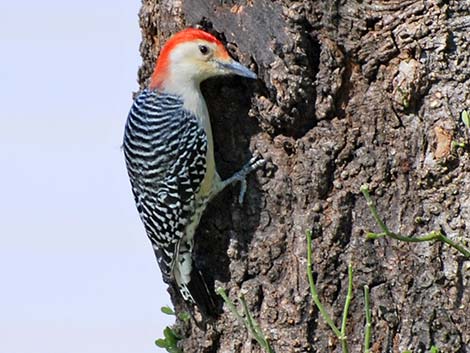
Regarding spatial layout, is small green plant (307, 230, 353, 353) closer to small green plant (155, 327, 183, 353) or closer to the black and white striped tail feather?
the black and white striped tail feather

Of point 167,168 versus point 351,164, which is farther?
point 167,168

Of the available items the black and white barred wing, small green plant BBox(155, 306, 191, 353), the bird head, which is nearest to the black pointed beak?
the bird head

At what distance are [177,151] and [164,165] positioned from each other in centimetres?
8

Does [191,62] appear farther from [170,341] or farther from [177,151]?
[170,341]

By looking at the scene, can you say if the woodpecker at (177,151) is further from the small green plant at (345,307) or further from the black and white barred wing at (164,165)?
the small green plant at (345,307)

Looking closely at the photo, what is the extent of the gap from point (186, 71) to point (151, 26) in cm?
24

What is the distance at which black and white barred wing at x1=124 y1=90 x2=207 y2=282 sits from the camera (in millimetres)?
3557

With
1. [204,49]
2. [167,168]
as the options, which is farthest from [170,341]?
[204,49]

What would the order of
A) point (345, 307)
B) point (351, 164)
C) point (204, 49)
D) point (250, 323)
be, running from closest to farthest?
point (345, 307) → point (250, 323) → point (351, 164) → point (204, 49)

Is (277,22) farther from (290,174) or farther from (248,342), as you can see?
(248,342)

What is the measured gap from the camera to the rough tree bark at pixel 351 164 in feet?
10.3

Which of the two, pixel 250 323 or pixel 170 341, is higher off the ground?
pixel 170 341

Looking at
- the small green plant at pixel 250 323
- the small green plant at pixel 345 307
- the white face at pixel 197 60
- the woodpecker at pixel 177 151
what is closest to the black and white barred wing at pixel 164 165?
the woodpecker at pixel 177 151

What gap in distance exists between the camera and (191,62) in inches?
146
